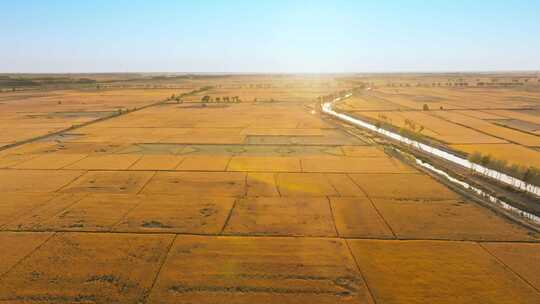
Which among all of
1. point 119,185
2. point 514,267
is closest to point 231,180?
point 119,185

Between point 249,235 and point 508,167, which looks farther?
point 508,167

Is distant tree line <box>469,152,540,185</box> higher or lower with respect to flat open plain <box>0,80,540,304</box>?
higher

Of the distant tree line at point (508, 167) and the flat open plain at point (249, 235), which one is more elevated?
the distant tree line at point (508, 167)

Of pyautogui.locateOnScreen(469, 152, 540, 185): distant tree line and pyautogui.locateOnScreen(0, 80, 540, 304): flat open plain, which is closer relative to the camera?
pyautogui.locateOnScreen(0, 80, 540, 304): flat open plain

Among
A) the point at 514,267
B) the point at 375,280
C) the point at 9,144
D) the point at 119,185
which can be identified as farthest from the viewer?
the point at 9,144

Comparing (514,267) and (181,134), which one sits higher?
(181,134)

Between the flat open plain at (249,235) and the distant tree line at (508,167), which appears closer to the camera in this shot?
the flat open plain at (249,235)

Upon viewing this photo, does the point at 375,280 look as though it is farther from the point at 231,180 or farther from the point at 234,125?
the point at 234,125

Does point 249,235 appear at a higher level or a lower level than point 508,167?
lower
